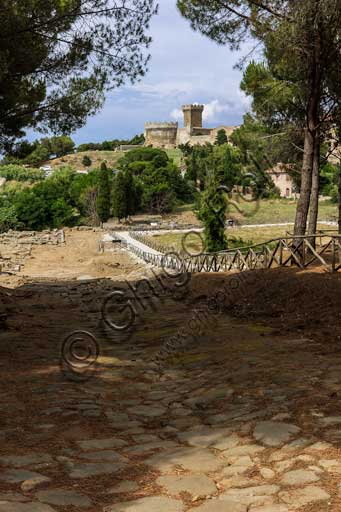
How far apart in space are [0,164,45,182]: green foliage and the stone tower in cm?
3477

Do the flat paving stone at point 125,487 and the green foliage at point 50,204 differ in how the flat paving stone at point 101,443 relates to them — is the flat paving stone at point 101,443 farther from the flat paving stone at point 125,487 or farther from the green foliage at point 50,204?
the green foliage at point 50,204

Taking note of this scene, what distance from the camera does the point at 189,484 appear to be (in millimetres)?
3082

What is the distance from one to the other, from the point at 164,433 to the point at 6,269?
27.9m

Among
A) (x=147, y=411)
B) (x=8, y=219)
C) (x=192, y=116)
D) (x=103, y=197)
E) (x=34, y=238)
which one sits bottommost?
(x=34, y=238)

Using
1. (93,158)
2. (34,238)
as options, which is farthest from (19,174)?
(34,238)

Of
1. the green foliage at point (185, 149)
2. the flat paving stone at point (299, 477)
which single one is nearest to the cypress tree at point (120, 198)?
the green foliage at point (185, 149)

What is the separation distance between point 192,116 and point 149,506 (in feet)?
352

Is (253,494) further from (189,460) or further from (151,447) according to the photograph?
(151,447)

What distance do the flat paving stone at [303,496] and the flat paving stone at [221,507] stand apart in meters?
0.23

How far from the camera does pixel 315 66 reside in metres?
11.9

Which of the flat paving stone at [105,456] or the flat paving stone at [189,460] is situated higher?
the flat paving stone at [189,460]

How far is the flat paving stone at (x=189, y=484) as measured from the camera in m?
2.99

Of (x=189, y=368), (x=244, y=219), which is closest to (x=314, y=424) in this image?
(x=189, y=368)

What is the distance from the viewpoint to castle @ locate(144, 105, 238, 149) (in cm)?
10531
